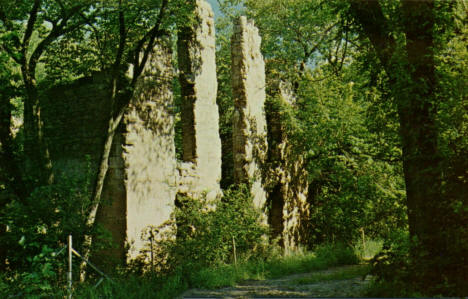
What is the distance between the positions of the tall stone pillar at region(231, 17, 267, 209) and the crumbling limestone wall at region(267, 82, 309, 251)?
52 cm

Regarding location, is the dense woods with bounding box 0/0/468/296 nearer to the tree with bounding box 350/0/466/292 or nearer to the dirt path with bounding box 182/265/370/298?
the tree with bounding box 350/0/466/292

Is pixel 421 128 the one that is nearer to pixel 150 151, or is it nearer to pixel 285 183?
pixel 150 151

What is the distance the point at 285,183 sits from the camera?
1408cm

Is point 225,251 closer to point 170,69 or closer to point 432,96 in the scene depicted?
point 170,69

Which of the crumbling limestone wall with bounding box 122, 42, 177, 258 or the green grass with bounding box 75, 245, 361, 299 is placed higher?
the crumbling limestone wall with bounding box 122, 42, 177, 258

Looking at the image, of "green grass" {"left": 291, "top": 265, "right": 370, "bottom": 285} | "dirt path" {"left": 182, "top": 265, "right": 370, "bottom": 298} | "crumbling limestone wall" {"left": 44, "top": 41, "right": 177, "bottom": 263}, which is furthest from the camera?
"crumbling limestone wall" {"left": 44, "top": 41, "right": 177, "bottom": 263}

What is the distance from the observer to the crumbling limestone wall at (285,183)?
1377 centimetres

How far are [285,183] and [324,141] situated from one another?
159cm

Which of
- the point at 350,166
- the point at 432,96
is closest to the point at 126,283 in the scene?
the point at 432,96

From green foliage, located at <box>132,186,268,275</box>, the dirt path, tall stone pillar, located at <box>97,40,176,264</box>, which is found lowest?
the dirt path

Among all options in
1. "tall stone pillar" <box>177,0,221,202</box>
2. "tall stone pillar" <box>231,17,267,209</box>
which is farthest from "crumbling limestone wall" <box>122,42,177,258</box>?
"tall stone pillar" <box>231,17,267,209</box>

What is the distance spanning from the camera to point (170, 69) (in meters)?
10.8

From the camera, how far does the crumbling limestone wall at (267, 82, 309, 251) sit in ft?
45.2

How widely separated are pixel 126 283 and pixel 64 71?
5119mm
